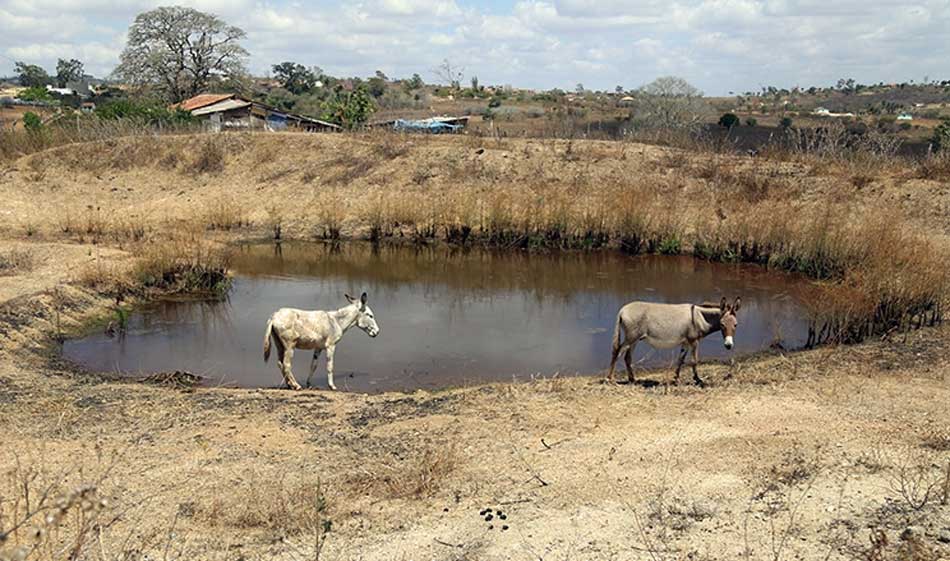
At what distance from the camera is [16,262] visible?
51.6 feet

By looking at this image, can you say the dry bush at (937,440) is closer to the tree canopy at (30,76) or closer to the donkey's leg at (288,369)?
the donkey's leg at (288,369)

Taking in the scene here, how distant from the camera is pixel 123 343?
1284cm

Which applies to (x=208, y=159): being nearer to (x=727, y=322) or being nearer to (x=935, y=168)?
(x=727, y=322)

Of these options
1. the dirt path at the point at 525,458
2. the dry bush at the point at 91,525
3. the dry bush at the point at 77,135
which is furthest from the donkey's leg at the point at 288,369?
the dry bush at the point at 77,135

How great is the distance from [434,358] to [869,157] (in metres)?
19.4

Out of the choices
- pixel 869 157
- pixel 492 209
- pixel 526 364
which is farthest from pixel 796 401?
pixel 869 157

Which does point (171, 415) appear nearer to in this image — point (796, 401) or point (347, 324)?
point (347, 324)

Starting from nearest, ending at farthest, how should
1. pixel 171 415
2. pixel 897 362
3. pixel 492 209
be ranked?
pixel 171 415 → pixel 897 362 → pixel 492 209

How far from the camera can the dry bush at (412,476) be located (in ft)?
22.1

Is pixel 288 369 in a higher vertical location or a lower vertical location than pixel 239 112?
lower

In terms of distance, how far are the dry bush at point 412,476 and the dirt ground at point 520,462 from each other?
0.08ft

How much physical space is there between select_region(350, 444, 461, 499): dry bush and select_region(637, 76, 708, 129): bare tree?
4084cm

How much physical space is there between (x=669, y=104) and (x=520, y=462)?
47.5 meters

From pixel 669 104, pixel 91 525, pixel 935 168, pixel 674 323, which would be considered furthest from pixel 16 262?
pixel 669 104
